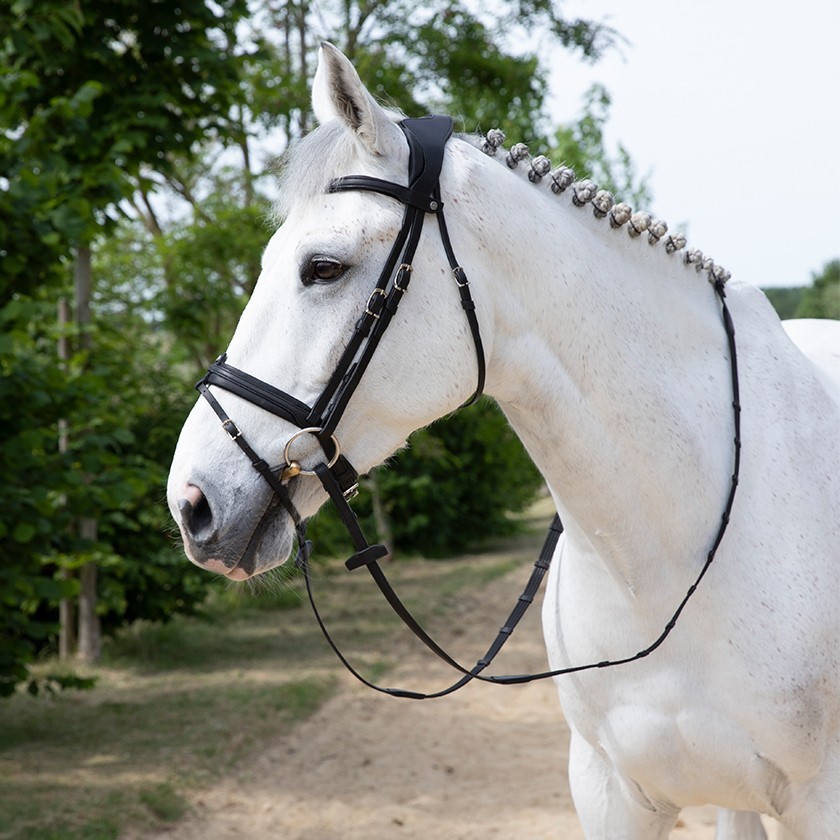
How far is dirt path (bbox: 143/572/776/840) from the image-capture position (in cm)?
428

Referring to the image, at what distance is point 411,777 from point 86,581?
283 cm

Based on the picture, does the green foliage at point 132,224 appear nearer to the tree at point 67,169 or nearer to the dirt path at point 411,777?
the tree at point 67,169

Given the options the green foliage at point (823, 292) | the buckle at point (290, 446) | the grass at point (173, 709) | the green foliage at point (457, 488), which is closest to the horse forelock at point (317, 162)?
the buckle at point (290, 446)

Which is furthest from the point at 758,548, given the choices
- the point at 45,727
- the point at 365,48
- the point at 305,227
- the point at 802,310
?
the point at 802,310

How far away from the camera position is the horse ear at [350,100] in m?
1.55

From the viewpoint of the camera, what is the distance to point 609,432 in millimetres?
1783

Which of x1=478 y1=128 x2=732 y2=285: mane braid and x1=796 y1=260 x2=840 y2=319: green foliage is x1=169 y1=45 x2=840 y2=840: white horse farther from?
x1=796 y1=260 x2=840 y2=319: green foliage

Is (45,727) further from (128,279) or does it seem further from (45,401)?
(128,279)

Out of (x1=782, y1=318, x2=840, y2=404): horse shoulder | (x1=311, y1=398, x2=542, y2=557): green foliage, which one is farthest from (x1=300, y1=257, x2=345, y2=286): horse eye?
(x1=311, y1=398, x2=542, y2=557): green foliage

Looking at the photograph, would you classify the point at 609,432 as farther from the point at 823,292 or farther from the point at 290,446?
the point at 823,292

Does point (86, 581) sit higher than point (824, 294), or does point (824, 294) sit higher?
point (824, 294)

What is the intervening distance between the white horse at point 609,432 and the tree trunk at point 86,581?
493cm

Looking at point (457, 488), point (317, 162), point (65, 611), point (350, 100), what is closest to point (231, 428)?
point (317, 162)

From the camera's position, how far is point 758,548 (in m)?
1.84
